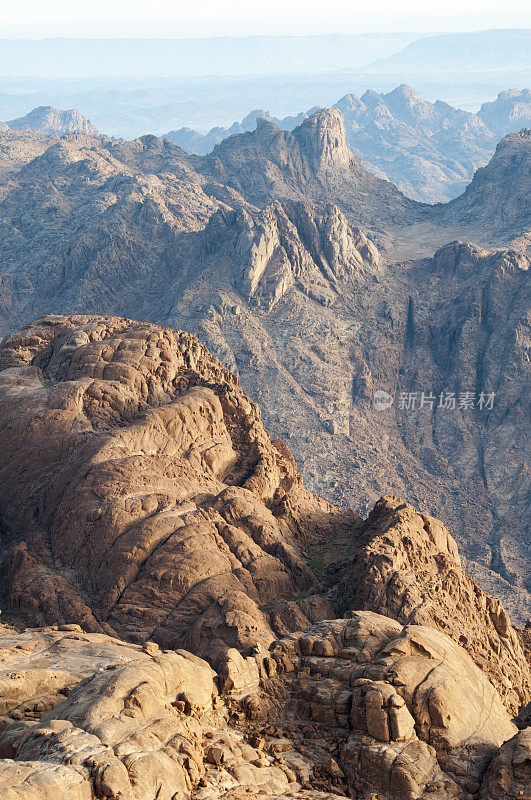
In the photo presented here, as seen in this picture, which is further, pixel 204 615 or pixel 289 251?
pixel 289 251

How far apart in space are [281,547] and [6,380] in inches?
907

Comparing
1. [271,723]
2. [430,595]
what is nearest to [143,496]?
[430,595]

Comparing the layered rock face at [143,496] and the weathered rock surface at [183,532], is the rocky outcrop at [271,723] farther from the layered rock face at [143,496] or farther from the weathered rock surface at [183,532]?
the layered rock face at [143,496]

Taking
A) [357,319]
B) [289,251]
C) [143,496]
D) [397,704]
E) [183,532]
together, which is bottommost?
[357,319]

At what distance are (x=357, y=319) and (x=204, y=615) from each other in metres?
104

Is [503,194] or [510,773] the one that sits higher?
[503,194]

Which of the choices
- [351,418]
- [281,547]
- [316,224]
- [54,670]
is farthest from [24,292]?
[54,670]

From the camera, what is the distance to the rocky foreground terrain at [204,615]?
1114 inches

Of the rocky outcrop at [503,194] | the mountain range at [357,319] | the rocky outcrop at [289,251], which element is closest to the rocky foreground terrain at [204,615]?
the mountain range at [357,319]

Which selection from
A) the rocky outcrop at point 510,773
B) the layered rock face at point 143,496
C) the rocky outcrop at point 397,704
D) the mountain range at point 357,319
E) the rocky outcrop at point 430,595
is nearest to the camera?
the rocky outcrop at point 510,773

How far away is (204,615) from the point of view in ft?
144

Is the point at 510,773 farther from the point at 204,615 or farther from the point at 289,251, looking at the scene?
the point at 289,251

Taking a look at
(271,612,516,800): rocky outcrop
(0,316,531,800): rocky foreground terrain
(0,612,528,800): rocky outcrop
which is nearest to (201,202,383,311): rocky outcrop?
(0,316,531,800): rocky foreground terrain

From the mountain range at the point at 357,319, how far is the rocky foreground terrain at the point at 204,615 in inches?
1941
